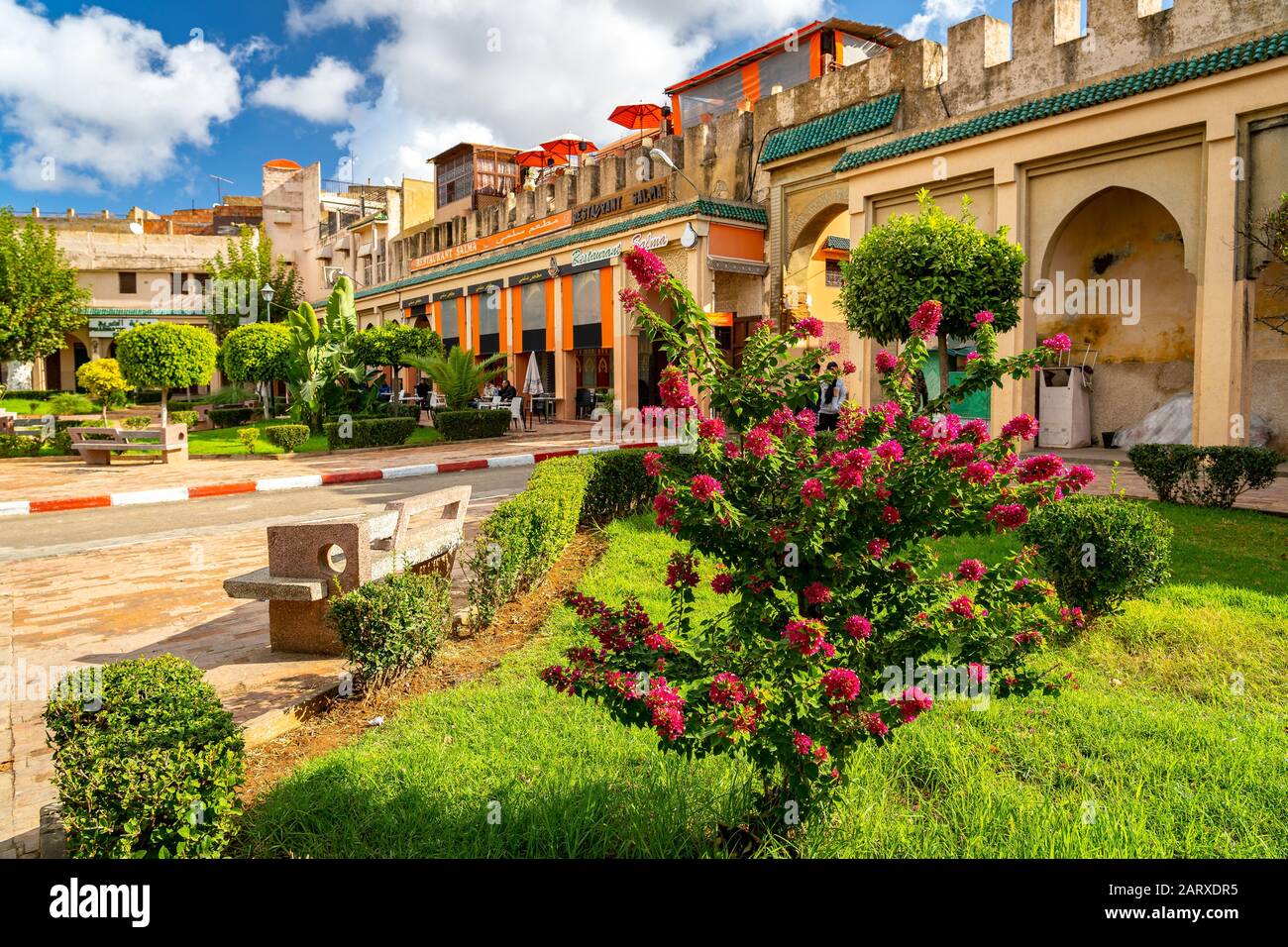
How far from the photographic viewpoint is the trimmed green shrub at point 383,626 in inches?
177

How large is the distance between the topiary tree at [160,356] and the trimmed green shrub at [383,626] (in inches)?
651

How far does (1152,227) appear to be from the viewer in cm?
1631

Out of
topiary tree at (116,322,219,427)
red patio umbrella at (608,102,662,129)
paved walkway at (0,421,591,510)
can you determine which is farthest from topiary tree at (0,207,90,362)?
red patio umbrella at (608,102,662,129)

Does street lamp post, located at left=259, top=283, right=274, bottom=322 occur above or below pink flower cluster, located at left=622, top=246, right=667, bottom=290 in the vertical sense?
above

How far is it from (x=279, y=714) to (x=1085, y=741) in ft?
12.0

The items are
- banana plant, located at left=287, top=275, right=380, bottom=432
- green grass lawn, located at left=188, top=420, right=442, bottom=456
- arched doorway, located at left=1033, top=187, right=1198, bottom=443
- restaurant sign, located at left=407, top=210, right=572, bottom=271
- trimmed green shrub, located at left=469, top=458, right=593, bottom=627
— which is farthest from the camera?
restaurant sign, located at left=407, top=210, right=572, bottom=271

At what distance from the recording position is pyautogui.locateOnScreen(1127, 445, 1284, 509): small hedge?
8.94m

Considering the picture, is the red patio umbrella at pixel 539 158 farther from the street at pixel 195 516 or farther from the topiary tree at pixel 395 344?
the street at pixel 195 516

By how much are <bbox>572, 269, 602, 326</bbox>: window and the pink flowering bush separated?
24.2 metres

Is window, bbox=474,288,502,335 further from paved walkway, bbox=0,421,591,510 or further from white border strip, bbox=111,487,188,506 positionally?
white border strip, bbox=111,487,188,506

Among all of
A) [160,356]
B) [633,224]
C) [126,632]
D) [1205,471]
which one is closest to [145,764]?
[126,632]

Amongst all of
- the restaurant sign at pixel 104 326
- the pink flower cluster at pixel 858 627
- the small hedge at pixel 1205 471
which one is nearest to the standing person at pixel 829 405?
the small hedge at pixel 1205 471
